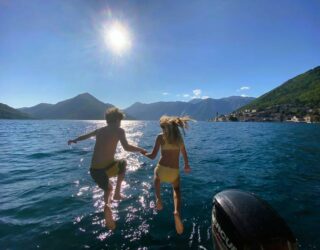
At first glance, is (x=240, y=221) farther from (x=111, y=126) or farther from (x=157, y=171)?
(x=111, y=126)

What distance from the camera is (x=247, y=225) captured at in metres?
4.80

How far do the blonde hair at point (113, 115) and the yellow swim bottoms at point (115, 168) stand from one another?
1.26m

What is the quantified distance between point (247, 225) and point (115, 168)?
13.5 ft

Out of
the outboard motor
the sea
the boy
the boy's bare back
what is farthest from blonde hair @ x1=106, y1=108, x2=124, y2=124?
the sea

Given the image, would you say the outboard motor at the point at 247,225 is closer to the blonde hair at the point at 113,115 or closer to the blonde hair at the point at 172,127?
the blonde hair at the point at 172,127

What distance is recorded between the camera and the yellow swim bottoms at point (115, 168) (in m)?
7.49

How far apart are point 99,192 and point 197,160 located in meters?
11.7

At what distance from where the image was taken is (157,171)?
7328 mm

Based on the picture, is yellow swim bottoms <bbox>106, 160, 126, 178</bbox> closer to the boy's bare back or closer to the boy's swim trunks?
the boy's swim trunks

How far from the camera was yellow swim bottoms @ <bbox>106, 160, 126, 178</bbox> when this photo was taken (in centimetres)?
749

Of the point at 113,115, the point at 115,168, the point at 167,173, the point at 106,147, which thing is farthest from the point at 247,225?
the point at 113,115

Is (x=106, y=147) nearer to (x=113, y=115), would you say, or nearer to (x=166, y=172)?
(x=113, y=115)

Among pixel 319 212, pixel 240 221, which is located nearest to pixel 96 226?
pixel 240 221

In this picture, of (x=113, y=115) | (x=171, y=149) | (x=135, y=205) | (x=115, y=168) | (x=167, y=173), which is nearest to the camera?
(x=171, y=149)
